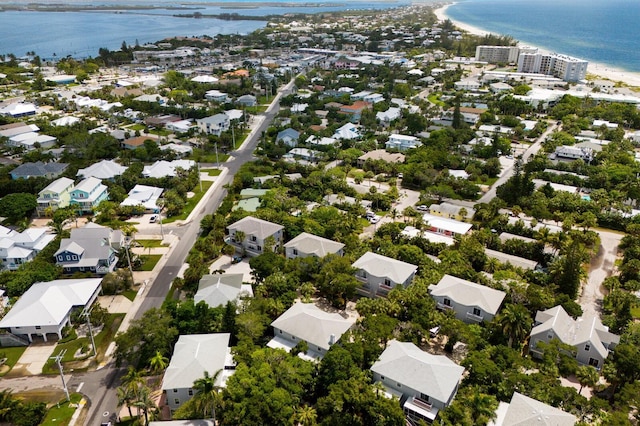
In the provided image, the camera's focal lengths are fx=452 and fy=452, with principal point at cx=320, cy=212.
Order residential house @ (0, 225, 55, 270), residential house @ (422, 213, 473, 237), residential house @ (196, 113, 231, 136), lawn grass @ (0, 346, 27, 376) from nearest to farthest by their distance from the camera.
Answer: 1. lawn grass @ (0, 346, 27, 376)
2. residential house @ (0, 225, 55, 270)
3. residential house @ (422, 213, 473, 237)
4. residential house @ (196, 113, 231, 136)

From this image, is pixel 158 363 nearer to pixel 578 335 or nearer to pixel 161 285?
pixel 161 285

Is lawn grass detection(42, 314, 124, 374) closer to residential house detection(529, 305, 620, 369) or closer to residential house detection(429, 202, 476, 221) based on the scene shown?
residential house detection(529, 305, 620, 369)

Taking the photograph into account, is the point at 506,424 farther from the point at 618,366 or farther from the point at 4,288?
the point at 4,288

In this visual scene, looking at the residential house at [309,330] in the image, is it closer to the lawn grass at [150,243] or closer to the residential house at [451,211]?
the lawn grass at [150,243]

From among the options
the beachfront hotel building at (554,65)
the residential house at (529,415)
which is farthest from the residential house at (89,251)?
the beachfront hotel building at (554,65)

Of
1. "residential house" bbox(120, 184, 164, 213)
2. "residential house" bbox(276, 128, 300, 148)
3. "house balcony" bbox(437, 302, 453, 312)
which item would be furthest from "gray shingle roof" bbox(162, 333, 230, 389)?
"residential house" bbox(276, 128, 300, 148)

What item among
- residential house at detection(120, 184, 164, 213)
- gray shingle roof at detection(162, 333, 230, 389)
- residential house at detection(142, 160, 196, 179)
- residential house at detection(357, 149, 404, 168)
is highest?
residential house at detection(357, 149, 404, 168)

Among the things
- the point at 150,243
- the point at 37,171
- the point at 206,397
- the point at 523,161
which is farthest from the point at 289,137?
the point at 206,397
